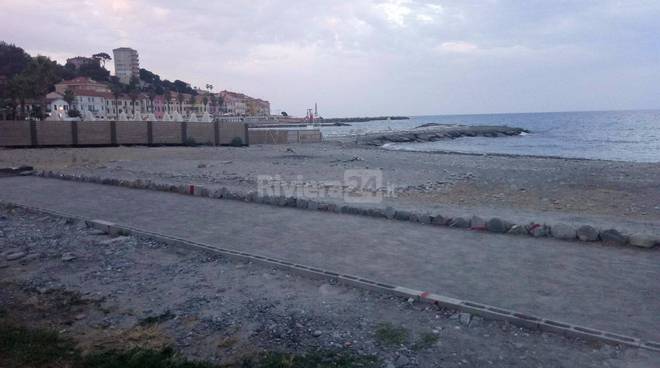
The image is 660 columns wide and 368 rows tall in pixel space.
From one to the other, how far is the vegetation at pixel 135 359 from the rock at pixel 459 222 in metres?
4.42

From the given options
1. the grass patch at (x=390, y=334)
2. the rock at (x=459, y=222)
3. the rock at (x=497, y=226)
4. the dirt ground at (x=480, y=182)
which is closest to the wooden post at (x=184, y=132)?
the dirt ground at (x=480, y=182)

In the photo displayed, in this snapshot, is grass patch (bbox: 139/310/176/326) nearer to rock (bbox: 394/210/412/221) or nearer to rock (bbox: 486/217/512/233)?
rock (bbox: 394/210/412/221)

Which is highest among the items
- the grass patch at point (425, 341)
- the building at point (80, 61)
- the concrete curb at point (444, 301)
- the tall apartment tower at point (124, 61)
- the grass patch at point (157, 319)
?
the tall apartment tower at point (124, 61)

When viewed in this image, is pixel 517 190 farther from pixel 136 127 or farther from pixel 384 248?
pixel 136 127

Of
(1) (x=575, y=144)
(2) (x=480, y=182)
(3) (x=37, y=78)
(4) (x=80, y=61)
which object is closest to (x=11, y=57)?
(3) (x=37, y=78)

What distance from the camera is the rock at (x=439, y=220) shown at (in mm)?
7895

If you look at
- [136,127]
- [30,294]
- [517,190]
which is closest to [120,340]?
[30,294]

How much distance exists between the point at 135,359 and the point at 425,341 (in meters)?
2.32

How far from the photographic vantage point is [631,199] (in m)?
12.0

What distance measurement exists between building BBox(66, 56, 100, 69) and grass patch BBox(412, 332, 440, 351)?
445 ft

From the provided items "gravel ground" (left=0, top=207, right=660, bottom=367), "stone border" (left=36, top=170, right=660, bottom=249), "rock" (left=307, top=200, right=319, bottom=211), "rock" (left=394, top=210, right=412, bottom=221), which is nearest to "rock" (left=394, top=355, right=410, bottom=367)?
"gravel ground" (left=0, top=207, right=660, bottom=367)

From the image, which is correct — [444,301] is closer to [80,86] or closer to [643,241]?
[643,241]

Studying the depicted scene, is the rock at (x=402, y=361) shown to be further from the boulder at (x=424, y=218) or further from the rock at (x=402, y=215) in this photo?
the rock at (x=402, y=215)

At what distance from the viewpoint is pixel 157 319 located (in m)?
4.48
